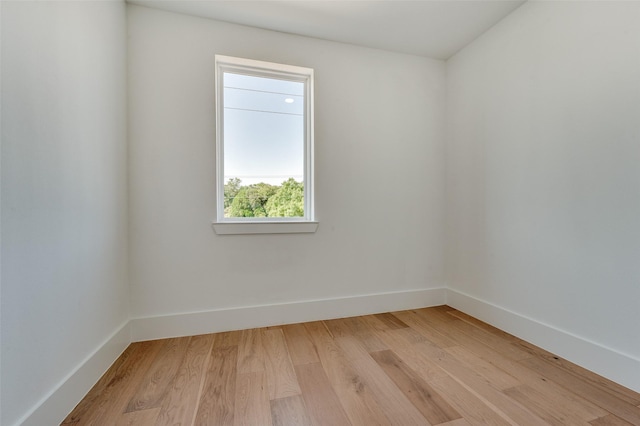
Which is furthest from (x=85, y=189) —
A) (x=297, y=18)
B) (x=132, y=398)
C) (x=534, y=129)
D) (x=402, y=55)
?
(x=534, y=129)

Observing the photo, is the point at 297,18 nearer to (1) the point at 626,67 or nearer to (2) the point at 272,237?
(2) the point at 272,237

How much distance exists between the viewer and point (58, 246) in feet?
3.88

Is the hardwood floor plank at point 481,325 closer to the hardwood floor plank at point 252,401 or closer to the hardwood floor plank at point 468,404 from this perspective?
the hardwood floor plank at point 468,404

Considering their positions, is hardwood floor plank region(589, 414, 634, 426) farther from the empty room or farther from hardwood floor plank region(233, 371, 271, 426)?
hardwood floor plank region(233, 371, 271, 426)

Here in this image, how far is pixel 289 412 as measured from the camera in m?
1.21

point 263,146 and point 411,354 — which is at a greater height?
point 263,146

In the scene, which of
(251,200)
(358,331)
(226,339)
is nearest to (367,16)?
(251,200)

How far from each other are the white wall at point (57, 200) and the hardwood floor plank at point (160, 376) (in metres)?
0.26

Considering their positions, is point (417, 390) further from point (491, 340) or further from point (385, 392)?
point (491, 340)

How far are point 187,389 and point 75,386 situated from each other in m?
0.50

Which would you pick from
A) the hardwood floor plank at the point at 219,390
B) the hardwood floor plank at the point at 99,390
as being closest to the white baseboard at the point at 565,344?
the hardwood floor plank at the point at 219,390

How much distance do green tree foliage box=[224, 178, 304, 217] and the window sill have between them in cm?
13

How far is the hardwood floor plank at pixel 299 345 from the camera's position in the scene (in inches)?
64.8

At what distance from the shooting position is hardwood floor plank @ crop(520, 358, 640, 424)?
1201 millimetres
